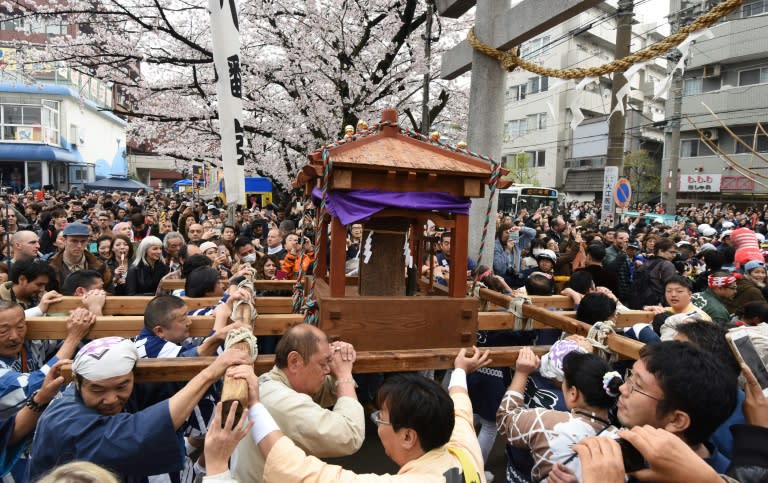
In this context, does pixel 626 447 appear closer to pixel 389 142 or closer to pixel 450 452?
pixel 450 452

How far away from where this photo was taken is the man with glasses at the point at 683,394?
5.37 ft

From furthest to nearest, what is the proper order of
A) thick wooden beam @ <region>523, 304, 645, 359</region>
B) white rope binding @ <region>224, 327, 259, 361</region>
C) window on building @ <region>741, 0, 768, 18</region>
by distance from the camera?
window on building @ <region>741, 0, 768, 18</region> < thick wooden beam @ <region>523, 304, 645, 359</region> < white rope binding @ <region>224, 327, 259, 361</region>

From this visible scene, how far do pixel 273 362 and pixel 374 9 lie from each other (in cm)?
1111

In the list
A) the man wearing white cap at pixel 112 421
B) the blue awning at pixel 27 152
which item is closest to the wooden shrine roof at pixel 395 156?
the man wearing white cap at pixel 112 421

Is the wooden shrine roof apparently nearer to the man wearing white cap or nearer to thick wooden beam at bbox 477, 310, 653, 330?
thick wooden beam at bbox 477, 310, 653, 330

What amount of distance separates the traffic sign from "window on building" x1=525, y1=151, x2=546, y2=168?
30819mm

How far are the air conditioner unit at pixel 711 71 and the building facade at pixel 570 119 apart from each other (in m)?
5.94

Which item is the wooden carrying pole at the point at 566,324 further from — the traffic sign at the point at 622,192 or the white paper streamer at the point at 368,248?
the traffic sign at the point at 622,192

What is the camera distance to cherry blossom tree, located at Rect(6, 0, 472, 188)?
1056cm

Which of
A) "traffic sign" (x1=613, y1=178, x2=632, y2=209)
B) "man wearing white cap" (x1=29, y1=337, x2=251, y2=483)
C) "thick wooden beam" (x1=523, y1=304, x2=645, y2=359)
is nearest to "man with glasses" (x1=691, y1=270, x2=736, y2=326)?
"thick wooden beam" (x1=523, y1=304, x2=645, y2=359)

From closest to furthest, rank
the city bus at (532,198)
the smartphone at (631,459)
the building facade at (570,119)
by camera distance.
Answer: the smartphone at (631,459) → the city bus at (532,198) → the building facade at (570,119)

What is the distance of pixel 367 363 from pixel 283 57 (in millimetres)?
11493

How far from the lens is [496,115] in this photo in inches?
266

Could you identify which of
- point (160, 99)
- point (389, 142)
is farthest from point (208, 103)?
point (389, 142)
